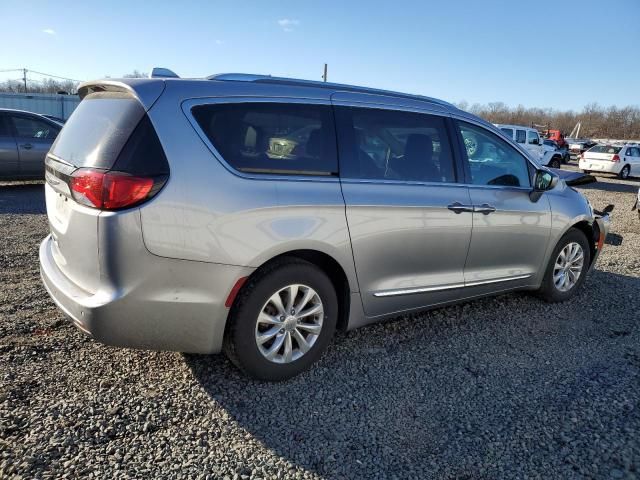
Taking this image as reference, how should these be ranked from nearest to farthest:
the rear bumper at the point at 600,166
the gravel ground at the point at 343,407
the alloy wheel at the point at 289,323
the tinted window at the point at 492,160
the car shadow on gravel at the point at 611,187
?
the gravel ground at the point at 343,407 < the alloy wheel at the point at 289,323 < the tinted window at the point at 492,160 < the car shadow on gravel at the point at 611,187 < the rear bumper at the point at 600,166

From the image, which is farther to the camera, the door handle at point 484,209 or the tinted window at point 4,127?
the tinted window at point 4,127

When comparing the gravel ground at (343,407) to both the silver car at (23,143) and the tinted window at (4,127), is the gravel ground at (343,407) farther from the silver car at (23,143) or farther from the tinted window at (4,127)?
the tinted window at (4,127)

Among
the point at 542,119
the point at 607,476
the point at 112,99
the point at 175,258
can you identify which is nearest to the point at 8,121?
the point at 112,99

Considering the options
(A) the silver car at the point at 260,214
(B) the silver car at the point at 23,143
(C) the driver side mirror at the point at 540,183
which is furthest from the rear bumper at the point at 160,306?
(B) the silver car at the point at 23,143

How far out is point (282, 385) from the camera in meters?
3.09

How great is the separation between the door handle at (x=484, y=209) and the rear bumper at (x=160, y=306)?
1994 mm

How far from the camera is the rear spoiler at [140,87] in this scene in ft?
8.63

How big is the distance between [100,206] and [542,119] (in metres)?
108

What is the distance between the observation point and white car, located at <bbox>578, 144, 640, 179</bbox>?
22.4 metres

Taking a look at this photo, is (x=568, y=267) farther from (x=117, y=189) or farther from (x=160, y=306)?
(x=117, y=189)

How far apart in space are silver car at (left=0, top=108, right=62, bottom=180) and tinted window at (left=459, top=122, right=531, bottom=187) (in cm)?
908

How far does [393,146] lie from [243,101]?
1.20 m

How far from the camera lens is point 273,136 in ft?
9.72

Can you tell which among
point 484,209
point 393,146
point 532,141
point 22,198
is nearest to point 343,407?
point 393,146
